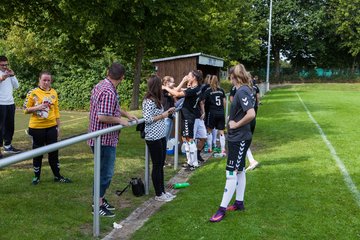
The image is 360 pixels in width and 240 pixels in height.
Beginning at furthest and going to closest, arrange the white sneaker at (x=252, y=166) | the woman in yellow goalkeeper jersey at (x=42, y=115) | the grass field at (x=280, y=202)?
the white sneaker at (x=252, y=166), the woman in yellow goalkeeper jersey at (x=42, y=115), the grass field at (x=280, y=202)

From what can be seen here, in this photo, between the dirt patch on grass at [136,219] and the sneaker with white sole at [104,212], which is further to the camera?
the sneaker with white sole at [104,212]

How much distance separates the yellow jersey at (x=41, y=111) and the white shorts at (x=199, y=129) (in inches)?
134

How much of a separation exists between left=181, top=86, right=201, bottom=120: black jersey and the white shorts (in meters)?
0.58

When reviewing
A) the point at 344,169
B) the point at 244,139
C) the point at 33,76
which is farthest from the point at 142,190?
the point at 33,76

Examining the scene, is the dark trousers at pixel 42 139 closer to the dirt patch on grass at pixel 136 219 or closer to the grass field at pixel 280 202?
the dirt patch on grass at pixel 136 219

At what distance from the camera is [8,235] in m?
4.94

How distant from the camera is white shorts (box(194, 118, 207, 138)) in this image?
970 cm

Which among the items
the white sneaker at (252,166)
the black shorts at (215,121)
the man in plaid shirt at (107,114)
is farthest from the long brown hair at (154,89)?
Result: the black shorts at (215,121)

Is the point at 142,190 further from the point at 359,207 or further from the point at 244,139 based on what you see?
the point at 359,207

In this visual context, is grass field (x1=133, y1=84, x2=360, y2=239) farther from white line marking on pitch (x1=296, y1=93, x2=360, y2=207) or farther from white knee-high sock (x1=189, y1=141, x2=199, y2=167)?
white knee-high sock (x1=189, y1=141, x2=199, y2=167)

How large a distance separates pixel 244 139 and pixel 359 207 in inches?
78.0

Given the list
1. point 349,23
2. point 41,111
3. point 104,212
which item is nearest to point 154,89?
point 104,212

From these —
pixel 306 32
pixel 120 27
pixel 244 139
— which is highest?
pixel 306 32

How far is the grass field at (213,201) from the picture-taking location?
17.0 ft
